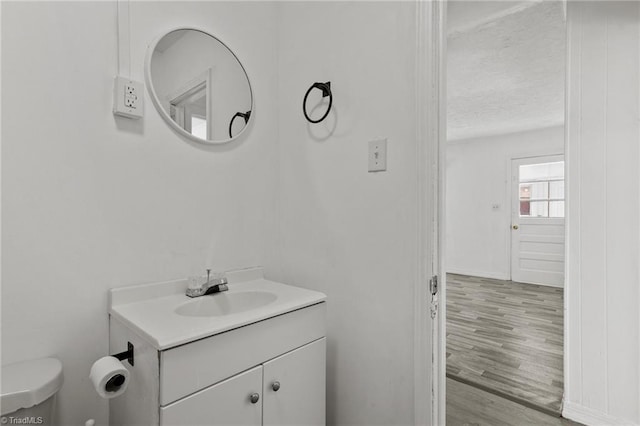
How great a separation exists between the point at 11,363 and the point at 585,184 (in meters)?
2.47

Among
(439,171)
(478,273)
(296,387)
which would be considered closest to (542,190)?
(478,273)

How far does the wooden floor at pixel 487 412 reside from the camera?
1661 millimetres

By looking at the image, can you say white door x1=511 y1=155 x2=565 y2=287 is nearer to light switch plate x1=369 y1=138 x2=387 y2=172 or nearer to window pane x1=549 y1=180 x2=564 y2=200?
window pane x1=549 y1=180 x2=564 y2=200

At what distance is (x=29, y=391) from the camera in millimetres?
782

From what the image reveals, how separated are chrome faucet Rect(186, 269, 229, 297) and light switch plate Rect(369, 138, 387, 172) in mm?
749

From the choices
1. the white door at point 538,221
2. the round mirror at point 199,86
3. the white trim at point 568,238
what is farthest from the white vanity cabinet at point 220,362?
the white door at point 538,221

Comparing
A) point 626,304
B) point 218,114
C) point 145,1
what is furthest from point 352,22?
point 626,304

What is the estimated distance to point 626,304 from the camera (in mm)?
1522

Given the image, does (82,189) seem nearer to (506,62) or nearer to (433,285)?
(433,285)

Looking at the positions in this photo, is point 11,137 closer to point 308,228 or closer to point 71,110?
point 71,110

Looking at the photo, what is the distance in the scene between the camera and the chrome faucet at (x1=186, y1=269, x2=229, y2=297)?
3.90ft

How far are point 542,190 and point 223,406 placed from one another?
17.7ft

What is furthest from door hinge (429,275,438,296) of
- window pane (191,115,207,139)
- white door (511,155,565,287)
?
white door (511,155,565,287)

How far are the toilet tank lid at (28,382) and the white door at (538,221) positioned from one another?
5574mm
